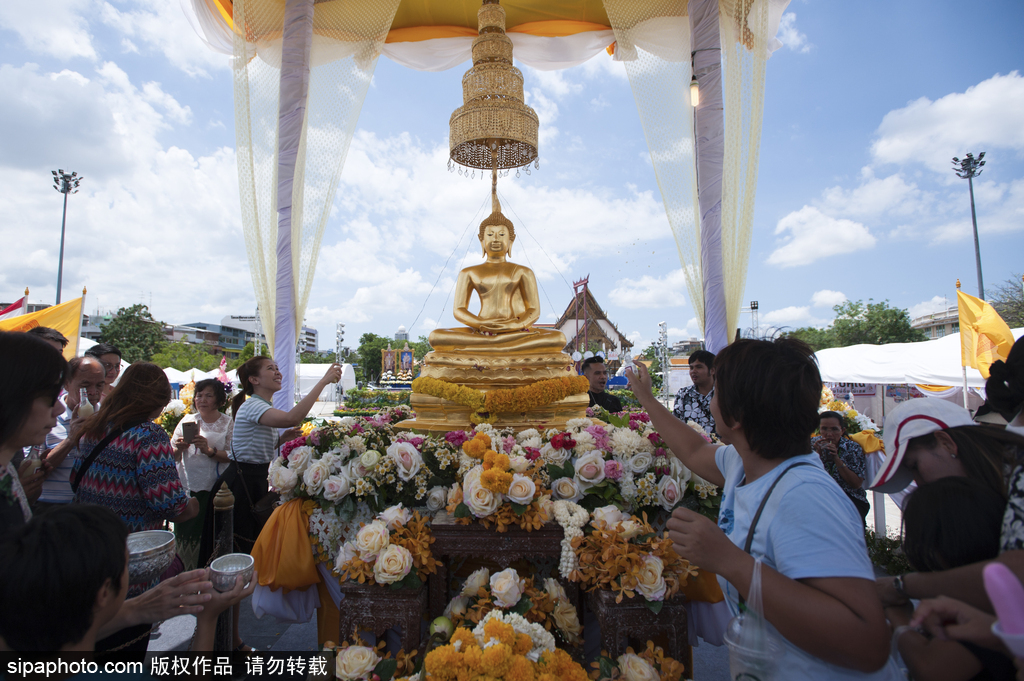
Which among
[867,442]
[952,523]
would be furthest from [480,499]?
[867,442]

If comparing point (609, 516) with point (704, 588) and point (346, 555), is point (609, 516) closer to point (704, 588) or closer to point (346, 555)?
point (704, 588)

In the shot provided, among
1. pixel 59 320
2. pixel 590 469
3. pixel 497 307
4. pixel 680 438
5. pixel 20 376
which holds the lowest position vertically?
pixel 590 469

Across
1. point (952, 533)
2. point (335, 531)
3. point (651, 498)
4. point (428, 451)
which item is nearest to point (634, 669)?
point (651, 498)

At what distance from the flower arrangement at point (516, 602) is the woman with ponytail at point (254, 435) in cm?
172

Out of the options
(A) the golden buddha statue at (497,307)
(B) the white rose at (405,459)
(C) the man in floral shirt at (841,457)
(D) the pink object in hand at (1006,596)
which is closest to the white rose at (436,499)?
(B) the white rose at (405,459)

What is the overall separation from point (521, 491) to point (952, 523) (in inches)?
54.5

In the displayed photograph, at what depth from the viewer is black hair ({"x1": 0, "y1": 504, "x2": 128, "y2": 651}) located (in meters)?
1.07

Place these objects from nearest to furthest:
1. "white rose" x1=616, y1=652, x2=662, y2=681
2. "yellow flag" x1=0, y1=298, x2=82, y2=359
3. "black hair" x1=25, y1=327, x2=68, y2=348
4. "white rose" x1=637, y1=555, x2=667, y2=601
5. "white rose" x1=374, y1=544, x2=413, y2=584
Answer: "white rose" x1=616, y1=652, x2=662, y2=681
"white rose" x1=637, y1=555, x2=667, y2=601
"white rose" x1=374, y1=544, x2=413, y2=584
"black hair" x1=25, y1=327, x2=68, y2=348
"yellow flag" x1=0, y1=298, x2=82, y2=359

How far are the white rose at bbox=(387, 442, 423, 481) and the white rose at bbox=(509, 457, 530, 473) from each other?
490 millimetres

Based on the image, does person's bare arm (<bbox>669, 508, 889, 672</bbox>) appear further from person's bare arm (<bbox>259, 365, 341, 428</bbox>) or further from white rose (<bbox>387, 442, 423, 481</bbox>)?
person's bare arm (<bbox>259, 365, 341, 428</bbox>)

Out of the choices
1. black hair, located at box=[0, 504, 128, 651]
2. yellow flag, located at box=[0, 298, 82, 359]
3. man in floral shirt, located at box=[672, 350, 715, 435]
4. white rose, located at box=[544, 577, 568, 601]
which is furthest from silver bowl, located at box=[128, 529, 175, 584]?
yellow flag, located at box=[0, 298, 82, 359]

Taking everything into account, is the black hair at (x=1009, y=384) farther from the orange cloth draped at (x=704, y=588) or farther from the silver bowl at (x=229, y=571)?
the silver bowl at (x=229, y=571)

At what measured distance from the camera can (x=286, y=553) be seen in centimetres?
258

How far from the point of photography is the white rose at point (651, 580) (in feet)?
6.05
